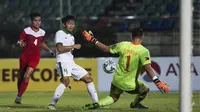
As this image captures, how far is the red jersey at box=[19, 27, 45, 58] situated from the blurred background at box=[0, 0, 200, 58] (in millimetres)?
5289

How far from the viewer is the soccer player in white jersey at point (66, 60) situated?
1320cm

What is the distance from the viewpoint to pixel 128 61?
12.3m

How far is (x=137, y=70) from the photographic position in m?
12.5

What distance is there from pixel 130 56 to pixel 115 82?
585mm

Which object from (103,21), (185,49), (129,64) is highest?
(103,21)

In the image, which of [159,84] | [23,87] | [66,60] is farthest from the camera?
[23,87]

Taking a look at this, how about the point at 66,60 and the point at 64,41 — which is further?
the point at 66,60

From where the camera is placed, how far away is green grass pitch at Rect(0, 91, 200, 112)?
13.0m

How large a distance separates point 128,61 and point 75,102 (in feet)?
11.4

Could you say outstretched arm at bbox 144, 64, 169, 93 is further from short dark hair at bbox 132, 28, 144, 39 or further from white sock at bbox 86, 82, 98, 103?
white sock at bbox 86, 82, 98, 103

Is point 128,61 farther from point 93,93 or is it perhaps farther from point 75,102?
point 75,102

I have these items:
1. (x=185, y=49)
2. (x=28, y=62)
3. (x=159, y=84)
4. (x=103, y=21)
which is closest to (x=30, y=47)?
(x=28, y=62)

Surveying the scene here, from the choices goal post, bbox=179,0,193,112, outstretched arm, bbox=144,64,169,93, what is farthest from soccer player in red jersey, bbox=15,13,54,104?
goal post, bbox=179,0,193,112

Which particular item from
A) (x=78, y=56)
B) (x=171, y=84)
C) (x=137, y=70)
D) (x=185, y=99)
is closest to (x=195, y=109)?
(x=137, y=70)
